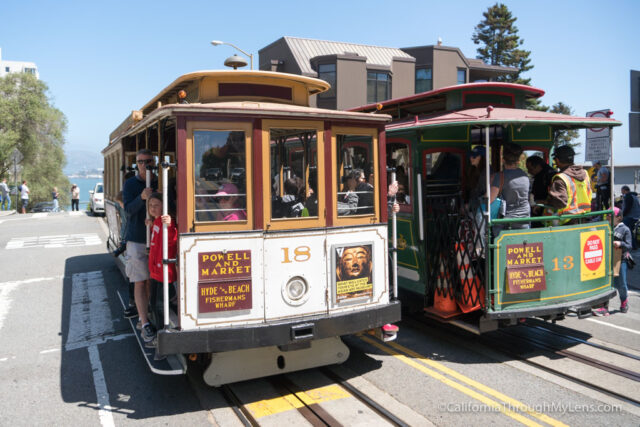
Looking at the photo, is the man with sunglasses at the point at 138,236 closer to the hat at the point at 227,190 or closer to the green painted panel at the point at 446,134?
the hat at the point at 227,190

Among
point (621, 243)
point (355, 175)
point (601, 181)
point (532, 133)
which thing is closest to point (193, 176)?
point (355, 175)

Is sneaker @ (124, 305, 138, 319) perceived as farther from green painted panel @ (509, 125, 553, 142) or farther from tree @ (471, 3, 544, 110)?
tree @ (471, 3, 544, 110)

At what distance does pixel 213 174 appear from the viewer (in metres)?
4.61

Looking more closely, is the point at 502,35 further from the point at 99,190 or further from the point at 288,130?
the point at 288,130

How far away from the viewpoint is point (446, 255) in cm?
648

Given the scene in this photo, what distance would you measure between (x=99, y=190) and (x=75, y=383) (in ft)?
71.3

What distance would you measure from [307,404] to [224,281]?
135 cm

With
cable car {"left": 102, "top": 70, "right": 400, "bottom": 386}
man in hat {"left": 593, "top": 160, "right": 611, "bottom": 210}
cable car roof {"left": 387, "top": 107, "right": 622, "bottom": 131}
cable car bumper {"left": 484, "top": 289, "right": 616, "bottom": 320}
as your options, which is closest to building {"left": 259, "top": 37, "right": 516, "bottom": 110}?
man in hat {"left": 593, "top": 160, "right": 611, "bottom": 210}

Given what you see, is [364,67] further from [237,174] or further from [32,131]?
[237,174]

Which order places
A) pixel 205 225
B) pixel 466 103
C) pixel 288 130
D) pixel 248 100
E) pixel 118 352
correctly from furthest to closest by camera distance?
pixel 466 103 → pixel 118 352 → pixel 248 100 → pixel 288 130 → pixel 205 225

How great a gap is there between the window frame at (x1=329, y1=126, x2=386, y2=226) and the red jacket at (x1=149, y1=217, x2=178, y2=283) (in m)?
1.54

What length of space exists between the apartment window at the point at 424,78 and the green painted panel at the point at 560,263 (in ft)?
108

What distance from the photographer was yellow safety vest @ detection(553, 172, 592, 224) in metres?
6.13

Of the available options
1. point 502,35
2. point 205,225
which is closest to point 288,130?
point 205,225
